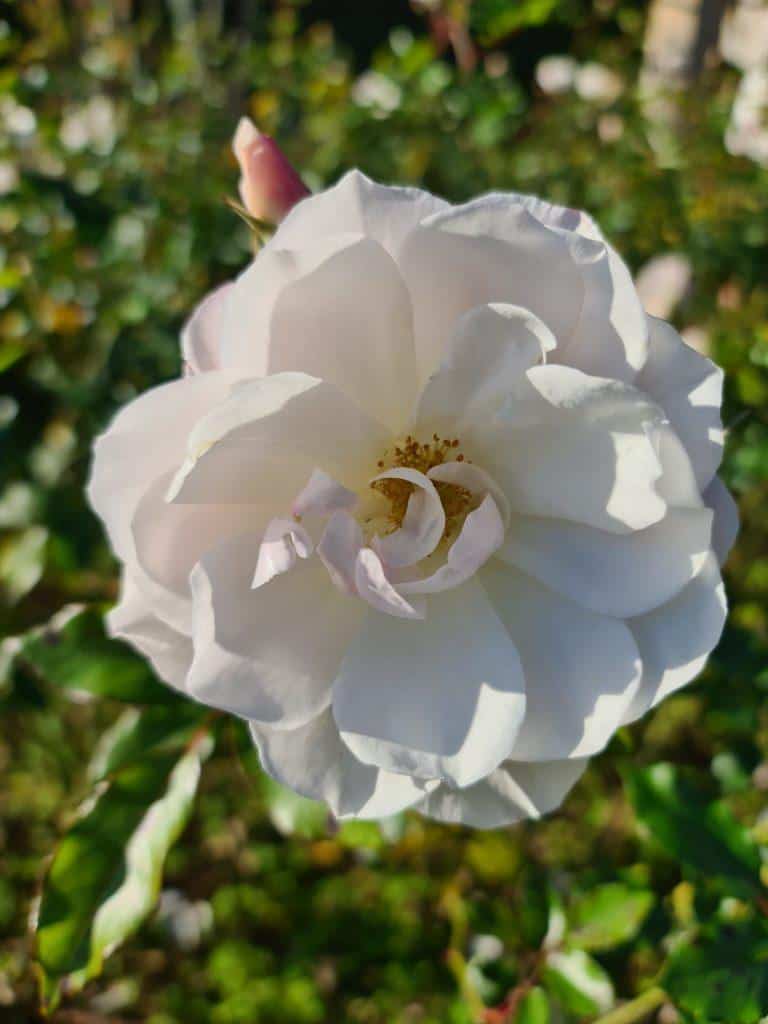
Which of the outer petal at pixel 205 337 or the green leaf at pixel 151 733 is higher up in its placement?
the outer petal at pixel 205 337

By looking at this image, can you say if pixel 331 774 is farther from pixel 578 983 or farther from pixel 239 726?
pixel 578 983

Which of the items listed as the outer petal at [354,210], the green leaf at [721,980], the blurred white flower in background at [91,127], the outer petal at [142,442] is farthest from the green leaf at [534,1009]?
the blurred white flower in background at [91,127]

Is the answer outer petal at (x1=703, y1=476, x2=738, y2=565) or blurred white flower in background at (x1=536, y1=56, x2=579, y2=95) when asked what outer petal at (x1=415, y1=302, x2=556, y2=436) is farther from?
blurred white flower in background at (x1=536, y1=56, x2=579, y2=95)

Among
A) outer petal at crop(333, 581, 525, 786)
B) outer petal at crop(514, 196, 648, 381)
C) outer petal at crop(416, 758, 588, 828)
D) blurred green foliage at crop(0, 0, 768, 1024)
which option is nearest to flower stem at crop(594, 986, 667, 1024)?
blurred green foliage at crop(0, 0, 768, 1024)

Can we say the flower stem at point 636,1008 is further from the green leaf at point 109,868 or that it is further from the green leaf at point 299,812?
the green leaf at point 109,868

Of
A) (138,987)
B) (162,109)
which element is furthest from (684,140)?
(138,987)

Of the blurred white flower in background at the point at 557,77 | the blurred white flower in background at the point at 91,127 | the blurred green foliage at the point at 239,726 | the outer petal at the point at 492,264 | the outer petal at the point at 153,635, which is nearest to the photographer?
the outer petal at the point at 492,264
